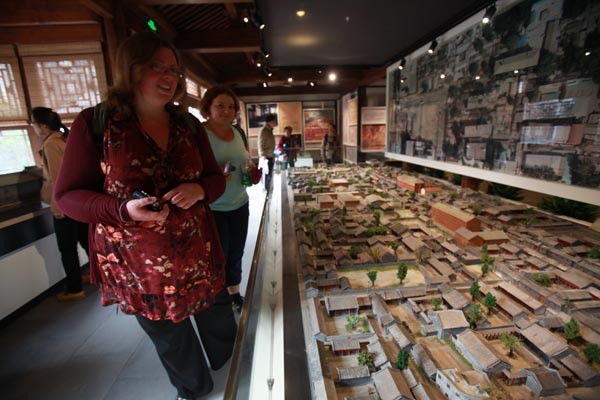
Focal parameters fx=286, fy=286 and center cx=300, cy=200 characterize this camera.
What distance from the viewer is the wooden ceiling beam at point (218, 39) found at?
6.17 m

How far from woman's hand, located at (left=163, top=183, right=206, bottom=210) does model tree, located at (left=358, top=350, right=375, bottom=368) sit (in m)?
1.03

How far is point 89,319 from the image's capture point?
285 centimetres

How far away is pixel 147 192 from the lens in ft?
3.66

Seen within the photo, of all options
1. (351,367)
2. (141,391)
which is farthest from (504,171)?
(141,391)

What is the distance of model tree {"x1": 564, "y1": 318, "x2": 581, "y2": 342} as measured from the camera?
1.42 meters

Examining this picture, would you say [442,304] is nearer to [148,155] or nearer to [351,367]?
[351,367]

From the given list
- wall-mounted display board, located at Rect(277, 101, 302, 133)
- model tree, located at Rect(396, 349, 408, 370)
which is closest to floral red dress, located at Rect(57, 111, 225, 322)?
model tree, located at Rect(396, 349, 408, 370)

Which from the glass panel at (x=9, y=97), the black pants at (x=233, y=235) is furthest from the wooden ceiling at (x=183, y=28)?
the black pants at (x=233, y=235)

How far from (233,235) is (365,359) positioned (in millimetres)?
1385

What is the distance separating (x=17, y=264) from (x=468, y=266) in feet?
14.0

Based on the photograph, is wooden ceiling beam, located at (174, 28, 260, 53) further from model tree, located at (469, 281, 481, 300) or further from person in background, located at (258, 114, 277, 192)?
model tree, located at (469, 281, 481, 300)

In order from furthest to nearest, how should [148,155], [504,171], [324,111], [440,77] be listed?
1. [324,111]
2. [440,77]
3. [504,171]
4. [148,155]

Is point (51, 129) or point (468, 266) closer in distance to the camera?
point (468, 266)

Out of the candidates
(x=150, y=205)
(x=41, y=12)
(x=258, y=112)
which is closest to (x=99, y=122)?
(x=150, y=205)
